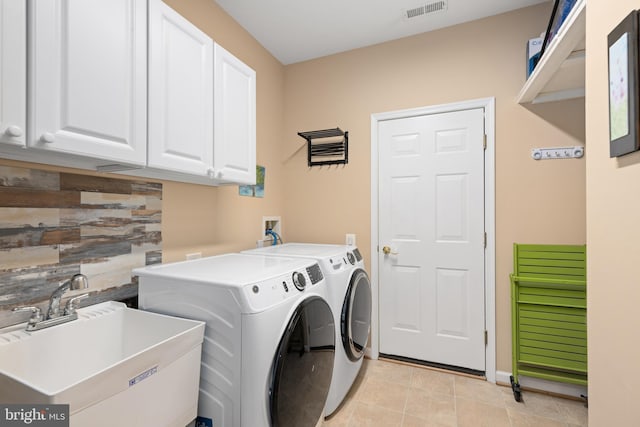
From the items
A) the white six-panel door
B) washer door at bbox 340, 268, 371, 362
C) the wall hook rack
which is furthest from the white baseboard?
the wall hook rack

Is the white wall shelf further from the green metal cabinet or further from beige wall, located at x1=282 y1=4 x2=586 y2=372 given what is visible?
the green metal cabinet

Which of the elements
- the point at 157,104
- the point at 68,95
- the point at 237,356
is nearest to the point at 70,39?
the point at 68,95

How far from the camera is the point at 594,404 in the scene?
1104 millimetres

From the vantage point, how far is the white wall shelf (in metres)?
1.36

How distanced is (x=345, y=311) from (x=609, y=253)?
1248 mm

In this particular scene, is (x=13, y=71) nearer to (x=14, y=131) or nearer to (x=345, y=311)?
(x=14, y=131)

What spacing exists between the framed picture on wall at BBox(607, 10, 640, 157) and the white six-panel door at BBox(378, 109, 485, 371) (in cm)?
133

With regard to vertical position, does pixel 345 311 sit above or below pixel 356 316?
above

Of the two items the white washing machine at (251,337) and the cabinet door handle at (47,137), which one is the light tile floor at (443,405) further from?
the cabinet door handle at (47,137)

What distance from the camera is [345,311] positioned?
1808 mm

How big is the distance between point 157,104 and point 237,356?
3.61ft

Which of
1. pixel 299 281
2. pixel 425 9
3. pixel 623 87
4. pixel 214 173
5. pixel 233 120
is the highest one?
pixel 425 9

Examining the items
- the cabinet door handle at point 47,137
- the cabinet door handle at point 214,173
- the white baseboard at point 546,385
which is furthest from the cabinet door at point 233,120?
the white baseboard at point 546,385

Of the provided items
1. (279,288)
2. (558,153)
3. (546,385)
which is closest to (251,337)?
(279,288)
